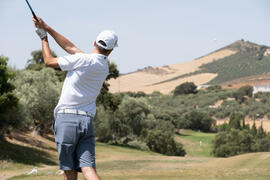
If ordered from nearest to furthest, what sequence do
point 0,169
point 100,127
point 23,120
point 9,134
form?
point 0,169 → point 23,120 → point 9,134 → point 100,127

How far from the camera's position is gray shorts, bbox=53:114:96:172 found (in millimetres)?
5191

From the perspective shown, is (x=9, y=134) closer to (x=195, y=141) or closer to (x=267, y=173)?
(x=267, y=173)

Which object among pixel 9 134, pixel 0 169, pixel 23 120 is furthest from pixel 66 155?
pixel 9 134

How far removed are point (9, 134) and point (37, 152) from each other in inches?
168

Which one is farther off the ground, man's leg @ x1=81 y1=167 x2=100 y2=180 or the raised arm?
the raised arm

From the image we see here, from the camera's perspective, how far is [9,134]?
4019cm

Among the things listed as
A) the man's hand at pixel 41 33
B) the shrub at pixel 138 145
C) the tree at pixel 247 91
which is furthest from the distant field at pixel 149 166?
the tree at pixel 247 91

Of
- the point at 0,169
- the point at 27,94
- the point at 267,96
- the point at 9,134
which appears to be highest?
the point at 267,96

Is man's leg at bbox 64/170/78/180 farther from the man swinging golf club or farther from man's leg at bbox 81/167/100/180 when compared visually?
man's leg at bbox 81/167/100/180

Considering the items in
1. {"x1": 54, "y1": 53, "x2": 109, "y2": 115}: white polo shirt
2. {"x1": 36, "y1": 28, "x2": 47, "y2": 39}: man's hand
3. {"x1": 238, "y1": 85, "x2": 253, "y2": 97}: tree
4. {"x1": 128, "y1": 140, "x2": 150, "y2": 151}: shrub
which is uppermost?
{"x1": 238, "y1": 85, "x2": 253, "y2": 97}: tree

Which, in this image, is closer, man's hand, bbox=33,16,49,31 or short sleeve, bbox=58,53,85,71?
short sleeve, bbox=58,53,85,71

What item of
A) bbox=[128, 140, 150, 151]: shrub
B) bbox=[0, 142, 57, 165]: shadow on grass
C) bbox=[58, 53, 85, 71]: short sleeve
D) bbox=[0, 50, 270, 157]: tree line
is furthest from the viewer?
bbox=[128, 140, 150, 151]: shrub

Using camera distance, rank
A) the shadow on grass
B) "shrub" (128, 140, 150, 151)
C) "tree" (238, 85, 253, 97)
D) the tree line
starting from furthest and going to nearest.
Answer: "tree" (238, 85, 253, 97) < "shrub" (128, 140, 150, 151) < the tree line < the shadow on grass

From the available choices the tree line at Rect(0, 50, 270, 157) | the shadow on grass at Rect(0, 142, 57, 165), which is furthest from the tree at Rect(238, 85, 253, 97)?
the shadow on grass at Rect(0, 142, 57, 165)
